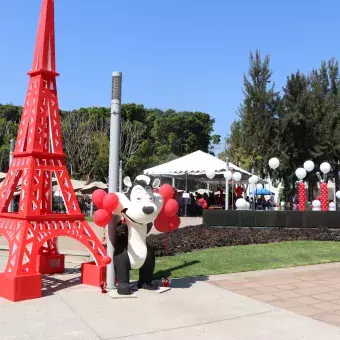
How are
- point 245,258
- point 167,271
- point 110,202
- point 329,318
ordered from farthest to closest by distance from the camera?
point 245,258 < point 167,271 < point 110,202 < point 329,318

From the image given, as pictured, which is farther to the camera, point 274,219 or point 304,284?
point 274,219

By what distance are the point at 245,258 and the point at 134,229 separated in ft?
13.4

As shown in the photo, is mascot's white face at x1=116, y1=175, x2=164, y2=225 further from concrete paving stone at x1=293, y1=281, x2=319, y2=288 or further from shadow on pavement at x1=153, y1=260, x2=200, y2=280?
concrete paving stone at x1=293, y1=281, x2=319, y2=288

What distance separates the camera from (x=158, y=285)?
7.12m

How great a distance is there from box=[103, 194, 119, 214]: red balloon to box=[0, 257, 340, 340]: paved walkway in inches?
49.5

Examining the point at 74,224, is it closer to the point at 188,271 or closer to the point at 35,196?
the point at 35,196

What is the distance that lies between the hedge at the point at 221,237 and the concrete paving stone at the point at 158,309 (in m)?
4.02

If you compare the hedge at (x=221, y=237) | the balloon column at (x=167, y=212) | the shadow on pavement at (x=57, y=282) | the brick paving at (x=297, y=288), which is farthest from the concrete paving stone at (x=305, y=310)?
the hedge at (x=221, y=237)

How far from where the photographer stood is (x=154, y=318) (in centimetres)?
539

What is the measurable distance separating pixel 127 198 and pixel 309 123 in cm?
2486

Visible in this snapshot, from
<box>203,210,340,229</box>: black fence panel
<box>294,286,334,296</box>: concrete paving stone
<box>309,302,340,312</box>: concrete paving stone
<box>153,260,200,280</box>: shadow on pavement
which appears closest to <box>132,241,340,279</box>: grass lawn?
<box>153,260,200,280</box>: shadow on pavement

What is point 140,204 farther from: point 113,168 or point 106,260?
point 106,260

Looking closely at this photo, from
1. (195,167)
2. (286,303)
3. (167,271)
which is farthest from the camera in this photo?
(195,167)

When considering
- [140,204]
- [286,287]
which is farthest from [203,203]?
[140,204]
